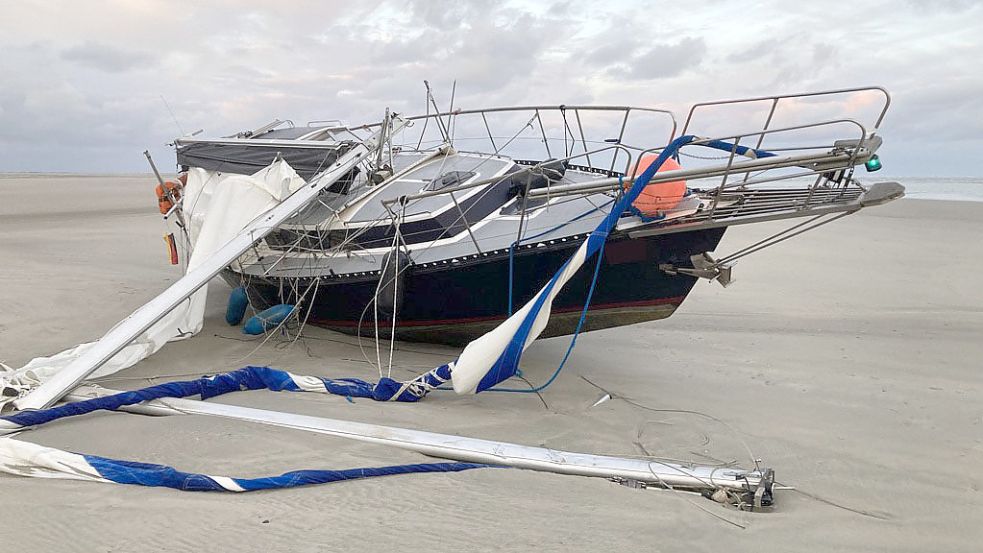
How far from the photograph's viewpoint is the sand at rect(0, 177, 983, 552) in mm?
3178

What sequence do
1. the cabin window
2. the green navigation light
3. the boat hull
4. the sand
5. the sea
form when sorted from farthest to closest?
1. the sea
2. the cabin window
3. the boat hull
4. the green navigation light
5. the sand

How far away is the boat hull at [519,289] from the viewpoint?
5684 millimetres

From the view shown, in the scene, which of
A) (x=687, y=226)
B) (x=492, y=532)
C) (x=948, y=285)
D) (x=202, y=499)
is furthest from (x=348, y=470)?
(x=948, y=285)

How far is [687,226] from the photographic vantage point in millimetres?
5227

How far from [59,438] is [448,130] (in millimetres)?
5270

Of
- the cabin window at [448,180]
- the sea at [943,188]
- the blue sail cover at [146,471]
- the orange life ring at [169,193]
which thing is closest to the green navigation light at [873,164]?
the blue sail cover at [146,471]

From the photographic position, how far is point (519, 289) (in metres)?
6.03

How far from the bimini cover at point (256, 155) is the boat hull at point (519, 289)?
130cm

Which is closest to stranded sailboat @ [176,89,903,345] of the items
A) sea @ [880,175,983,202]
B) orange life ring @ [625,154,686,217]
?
orange life ring @ [625,154,686,217]

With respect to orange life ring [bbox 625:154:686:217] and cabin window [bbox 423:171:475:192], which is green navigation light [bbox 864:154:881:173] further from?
cabin window [bbox 423:171:475:192]

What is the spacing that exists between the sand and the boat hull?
46 cm

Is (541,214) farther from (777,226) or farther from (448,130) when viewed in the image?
(777,226)

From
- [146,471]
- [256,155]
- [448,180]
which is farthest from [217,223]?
[146,471]

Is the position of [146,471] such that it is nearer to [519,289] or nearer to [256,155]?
[519,289]
